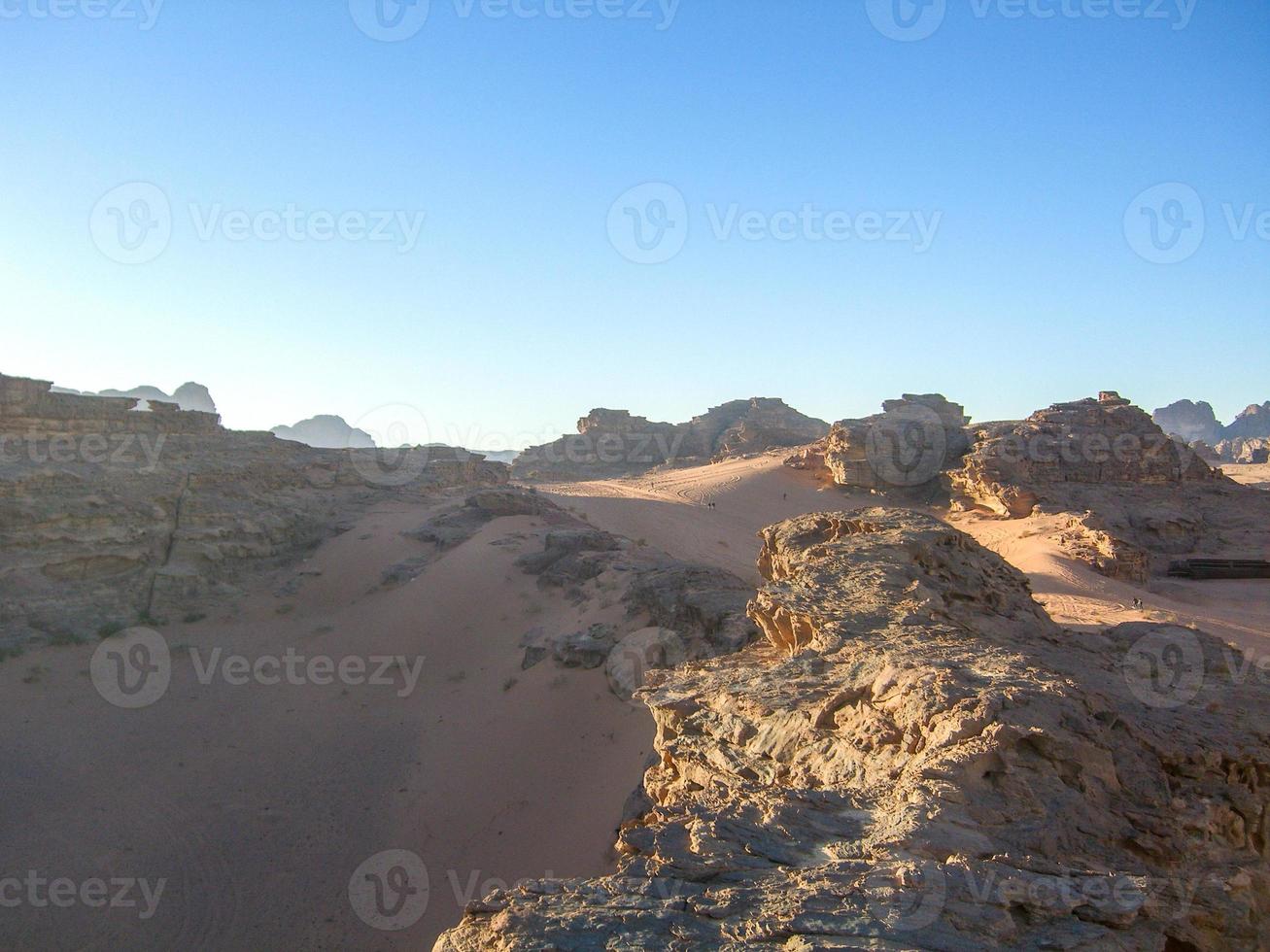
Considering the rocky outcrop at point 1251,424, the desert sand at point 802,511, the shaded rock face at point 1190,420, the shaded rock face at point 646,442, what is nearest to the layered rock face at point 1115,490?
the desert sand at point 802,511

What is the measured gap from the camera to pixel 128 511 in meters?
14.3

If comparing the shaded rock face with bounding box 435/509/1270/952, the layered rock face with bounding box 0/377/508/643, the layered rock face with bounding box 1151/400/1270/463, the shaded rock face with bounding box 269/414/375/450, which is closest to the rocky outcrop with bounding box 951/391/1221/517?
the layered rock face with bounding box 1151/400/1270/463

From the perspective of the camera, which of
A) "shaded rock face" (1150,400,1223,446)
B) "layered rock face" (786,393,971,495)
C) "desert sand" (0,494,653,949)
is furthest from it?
"shaded rock face" (1150,400,1223,446)

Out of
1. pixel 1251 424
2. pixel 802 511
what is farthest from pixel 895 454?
pixel 1251 424

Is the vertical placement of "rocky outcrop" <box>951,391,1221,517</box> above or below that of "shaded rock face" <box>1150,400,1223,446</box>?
below

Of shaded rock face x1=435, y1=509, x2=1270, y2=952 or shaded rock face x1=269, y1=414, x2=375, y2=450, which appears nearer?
shaded rock face x1=435, y1=509, x2=1270, y2=952

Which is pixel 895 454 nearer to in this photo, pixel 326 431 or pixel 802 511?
pixel 802 511

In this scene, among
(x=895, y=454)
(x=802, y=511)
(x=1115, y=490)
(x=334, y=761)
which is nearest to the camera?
(x=334, y=761)

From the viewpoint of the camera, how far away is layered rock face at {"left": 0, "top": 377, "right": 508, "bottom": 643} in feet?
42.9

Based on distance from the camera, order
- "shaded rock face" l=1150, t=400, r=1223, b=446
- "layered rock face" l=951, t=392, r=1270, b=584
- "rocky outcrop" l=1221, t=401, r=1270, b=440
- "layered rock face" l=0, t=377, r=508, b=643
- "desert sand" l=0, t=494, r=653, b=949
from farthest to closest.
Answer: "shaded rock face" l=1150, t=400, r=1223, b=446 → "rocky outcrop" l=1221, t=401, r=1270, b=440 → "layered rock face" l=951, t=392, r=1270, b=584 → "layered rock face" l=0, t=377, r=508, b=643 → "desert sand" l=0, t=494, r=653, b=949

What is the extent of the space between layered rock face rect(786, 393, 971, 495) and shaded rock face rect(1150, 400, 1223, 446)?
75559 millimetres

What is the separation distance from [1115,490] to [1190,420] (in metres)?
89.5

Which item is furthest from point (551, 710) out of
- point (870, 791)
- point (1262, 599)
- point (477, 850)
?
point (1262, 599)

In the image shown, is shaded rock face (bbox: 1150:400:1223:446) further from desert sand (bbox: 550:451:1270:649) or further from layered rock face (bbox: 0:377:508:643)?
layered rock face (bbox: 0:377:508:643)
